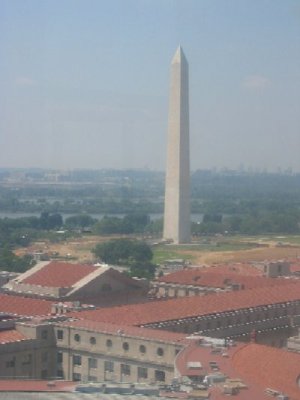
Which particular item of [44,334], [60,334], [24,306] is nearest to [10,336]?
[44,334]

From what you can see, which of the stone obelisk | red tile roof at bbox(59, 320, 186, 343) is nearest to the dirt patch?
the stone obelisk

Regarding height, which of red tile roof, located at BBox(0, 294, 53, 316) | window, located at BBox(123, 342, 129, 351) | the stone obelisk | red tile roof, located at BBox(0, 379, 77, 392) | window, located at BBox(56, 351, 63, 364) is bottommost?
window, located at BBox(56, 351, 63, 364)

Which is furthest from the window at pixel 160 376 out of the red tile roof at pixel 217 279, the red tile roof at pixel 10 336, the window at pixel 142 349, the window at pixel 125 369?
the red tile roof at pixel 217 279

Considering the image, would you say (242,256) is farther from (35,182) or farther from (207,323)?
(35,182)

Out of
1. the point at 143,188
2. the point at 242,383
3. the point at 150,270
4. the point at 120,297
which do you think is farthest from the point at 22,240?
the point at 143,188

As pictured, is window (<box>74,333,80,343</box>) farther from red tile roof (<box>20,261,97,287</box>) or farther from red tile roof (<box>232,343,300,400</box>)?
red tile roof (<box>20,261,97,287</box>)
